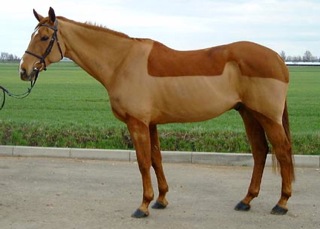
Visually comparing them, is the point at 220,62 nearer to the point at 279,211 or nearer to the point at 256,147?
the point at 256,147

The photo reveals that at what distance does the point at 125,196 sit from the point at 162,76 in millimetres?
1829

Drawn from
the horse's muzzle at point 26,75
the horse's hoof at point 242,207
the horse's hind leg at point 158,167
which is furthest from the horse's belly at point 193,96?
the horse's muzzle at point 26,75

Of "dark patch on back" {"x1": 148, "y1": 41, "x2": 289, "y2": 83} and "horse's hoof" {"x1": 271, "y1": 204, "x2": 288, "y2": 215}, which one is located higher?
"dark patch on back" {"x1": 148, "y1": 41, "x2": 289, "y2": 83}

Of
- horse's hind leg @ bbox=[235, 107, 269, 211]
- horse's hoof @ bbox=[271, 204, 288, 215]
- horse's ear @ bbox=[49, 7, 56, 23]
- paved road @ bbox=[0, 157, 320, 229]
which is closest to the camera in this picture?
horse's ear @ bbox=[49, 7, 56, 23]

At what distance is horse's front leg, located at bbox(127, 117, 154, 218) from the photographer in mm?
5566

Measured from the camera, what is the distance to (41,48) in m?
5.55

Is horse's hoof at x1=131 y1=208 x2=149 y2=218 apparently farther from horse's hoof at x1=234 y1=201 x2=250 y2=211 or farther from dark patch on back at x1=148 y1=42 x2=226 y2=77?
dark patch on back at x1=148 y1=42 x2=226 y2=77

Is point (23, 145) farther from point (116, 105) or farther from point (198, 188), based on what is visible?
point (116, 105)

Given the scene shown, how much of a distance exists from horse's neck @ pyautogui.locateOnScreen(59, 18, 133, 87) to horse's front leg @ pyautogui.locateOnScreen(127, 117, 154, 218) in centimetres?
62

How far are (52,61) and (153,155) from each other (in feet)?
5.17

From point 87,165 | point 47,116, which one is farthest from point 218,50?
point 47,116

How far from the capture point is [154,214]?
19.3 ft

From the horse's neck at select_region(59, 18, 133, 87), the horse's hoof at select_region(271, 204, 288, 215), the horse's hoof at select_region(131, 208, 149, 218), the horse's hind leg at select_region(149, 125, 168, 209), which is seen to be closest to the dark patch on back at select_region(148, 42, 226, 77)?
the horse's neck at select_region(59, 18, 133, 87)

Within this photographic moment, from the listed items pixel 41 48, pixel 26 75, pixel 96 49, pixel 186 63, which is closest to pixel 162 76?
pixel 186 63
